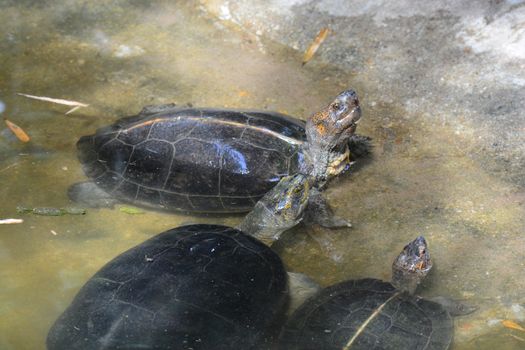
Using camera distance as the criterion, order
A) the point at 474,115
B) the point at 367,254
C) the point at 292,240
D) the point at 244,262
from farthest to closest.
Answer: the point at 474,115 < the point at 292,240 < the point at 367,254 < the point at 244,262

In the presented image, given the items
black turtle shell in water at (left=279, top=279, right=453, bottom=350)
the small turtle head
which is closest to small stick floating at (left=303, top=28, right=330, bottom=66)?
the small turtle head

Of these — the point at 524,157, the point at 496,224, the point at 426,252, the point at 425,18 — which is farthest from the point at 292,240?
the point at 425,18

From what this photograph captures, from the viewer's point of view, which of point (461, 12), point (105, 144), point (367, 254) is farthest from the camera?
point (461, 12)

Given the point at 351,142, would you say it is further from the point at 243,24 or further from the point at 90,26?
the point at 90,26

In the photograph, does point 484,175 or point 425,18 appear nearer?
point 484,175

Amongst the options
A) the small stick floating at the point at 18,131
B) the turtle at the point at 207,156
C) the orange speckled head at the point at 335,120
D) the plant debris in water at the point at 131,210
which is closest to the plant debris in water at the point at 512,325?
the turtle at the point at 207,156

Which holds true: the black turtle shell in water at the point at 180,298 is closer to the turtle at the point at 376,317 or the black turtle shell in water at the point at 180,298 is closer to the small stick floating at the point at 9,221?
the turtle at the point at 376,317
